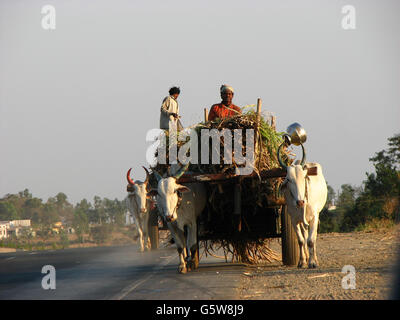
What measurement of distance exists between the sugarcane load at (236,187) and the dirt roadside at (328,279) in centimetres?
63

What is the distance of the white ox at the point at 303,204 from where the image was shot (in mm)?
10672

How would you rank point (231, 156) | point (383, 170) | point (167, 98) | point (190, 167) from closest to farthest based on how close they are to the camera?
point (231, 156), point (190, 167), point (167, 98), point (383, 170)

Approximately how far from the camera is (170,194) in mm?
10945

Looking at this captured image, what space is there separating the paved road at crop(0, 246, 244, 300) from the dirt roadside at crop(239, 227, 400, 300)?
0.34 meters

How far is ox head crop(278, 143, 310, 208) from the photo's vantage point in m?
10.6

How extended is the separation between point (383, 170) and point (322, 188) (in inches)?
814

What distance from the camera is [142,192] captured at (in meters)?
15.6

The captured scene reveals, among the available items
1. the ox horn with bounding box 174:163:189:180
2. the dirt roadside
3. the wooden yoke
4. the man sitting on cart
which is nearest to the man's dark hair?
the man sitting on cart

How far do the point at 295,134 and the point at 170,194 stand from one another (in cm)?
238

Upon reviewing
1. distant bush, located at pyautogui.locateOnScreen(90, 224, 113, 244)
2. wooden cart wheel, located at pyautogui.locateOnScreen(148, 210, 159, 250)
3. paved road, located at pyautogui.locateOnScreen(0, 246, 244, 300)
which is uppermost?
wooden cart wheel, located at pyautogui.locateOnScreen(148, 210, 159, 250)

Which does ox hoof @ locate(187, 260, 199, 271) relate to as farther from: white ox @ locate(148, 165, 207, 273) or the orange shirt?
the orange shirt

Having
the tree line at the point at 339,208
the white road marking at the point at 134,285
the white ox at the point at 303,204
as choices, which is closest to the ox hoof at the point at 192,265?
the white road marking at the point at 134,285
